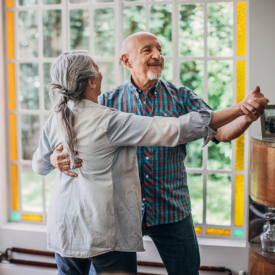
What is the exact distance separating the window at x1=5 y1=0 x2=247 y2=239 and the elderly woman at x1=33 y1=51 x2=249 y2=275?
1207 millimetres

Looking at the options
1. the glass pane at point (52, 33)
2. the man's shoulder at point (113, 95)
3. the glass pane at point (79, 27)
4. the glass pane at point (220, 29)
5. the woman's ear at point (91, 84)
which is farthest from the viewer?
the glass pane at point (52, 33)

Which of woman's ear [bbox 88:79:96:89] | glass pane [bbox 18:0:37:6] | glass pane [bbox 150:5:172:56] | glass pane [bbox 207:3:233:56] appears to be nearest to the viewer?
woman's ear [bbox 88:79:96:89]

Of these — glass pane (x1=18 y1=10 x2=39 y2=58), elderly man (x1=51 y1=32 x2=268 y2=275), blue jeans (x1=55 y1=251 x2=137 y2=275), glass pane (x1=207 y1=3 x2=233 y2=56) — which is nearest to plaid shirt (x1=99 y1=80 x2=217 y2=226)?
elderly man (x1=51 y1=32 x2=268 y2=275)

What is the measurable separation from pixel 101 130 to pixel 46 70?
168 cm

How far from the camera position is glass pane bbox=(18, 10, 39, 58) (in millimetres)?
2775

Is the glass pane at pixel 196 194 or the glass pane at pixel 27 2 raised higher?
the glass pane at pixel 27 2

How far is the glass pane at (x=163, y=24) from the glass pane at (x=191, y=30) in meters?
0.11

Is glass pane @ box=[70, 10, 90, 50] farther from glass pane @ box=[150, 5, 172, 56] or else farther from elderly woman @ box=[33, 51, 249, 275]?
elderly woman @ box=[33, 51, 249, 275]

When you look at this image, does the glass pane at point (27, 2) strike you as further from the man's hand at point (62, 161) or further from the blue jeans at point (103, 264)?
the blue jeans at point (103, 264)

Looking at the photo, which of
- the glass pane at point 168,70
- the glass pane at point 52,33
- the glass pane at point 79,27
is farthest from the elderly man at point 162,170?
the glass pane at point 52,33

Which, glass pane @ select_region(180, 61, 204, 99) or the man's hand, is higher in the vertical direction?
glass pane @ select_region(180, 61, 204, 99)

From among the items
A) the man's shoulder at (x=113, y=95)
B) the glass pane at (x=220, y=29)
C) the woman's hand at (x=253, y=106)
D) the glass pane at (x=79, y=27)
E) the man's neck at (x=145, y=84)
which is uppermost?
the glass pane at (x=79, y=27)

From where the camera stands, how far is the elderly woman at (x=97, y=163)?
1322 mm

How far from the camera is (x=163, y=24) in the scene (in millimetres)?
2537
